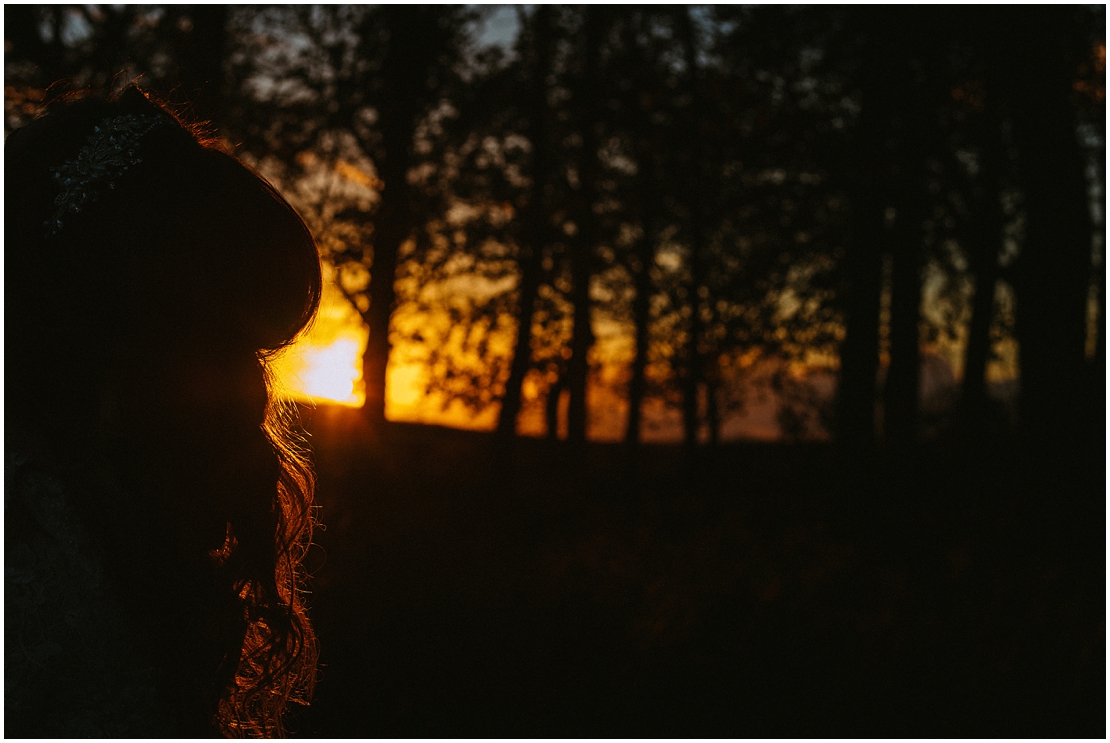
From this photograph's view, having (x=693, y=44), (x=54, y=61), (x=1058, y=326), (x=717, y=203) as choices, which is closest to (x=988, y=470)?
(x=1058, y=326)

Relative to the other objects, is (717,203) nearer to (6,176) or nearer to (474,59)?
(474,59)

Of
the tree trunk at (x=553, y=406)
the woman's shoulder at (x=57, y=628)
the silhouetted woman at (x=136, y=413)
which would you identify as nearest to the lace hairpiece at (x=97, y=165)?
the silhouetted woman at (x=136, y=413)

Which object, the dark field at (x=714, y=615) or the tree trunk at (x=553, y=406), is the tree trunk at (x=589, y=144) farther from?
the tree trunk at (x=553, y=406)

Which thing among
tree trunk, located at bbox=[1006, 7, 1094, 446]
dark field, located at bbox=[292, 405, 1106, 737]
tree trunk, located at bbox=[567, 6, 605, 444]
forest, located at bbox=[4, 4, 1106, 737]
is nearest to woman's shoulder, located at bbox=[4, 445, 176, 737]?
forest, located at bbox=[4, 4, 1106, 737]

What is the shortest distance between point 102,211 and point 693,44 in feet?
57.0

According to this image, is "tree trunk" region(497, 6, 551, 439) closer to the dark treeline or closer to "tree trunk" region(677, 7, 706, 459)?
the dark treeline

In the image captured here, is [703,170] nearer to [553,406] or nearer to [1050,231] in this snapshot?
[1050,231]

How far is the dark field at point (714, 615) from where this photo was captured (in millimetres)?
6055

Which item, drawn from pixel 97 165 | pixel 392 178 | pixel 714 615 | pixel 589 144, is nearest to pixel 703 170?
pixel 589 144

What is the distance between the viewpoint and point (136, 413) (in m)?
1.90

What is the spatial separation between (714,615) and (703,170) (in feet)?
38.5

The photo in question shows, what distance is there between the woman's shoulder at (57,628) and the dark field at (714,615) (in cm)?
433

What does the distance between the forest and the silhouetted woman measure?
40.5 inches

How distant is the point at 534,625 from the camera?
→ 7.30 meters
